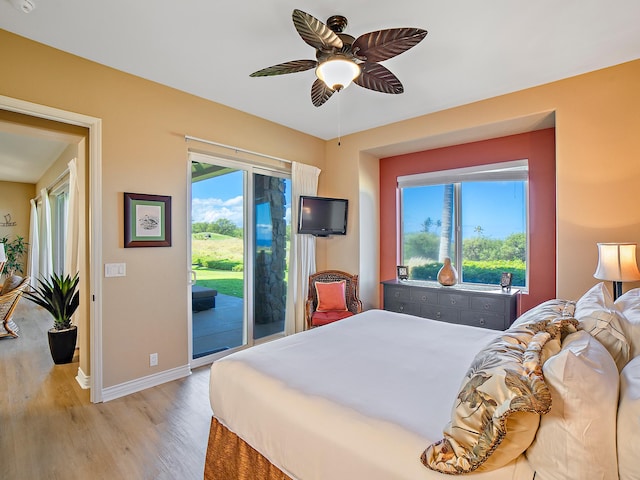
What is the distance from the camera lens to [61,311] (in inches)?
138

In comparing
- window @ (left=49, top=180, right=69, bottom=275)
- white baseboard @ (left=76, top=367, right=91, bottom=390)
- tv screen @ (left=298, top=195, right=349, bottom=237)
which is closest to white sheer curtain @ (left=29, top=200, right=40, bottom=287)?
window @ (left=49, top=180, right=69, bottom=275)

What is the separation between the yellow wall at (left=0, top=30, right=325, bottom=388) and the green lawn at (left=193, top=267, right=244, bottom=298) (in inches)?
12.8

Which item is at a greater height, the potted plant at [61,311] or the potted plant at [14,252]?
the potted plant at [14,252]

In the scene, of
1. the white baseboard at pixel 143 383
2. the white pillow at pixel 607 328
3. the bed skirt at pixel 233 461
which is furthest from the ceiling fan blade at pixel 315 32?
the white baseboard at pixel 143 383

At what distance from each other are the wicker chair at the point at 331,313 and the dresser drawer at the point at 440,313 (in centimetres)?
80

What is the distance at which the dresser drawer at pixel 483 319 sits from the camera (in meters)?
3.43

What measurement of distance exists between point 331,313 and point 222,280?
140cm

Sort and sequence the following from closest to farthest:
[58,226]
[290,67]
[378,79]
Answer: [290,67] → [378,79] → [58,226]

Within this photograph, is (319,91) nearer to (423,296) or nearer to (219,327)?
(423,296)

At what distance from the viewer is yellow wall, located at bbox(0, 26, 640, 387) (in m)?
2.63

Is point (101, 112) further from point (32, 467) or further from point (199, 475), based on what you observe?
point (199, 475)

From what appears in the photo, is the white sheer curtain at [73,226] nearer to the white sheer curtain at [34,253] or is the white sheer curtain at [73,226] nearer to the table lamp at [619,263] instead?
the white sheer curtain at [34,253]

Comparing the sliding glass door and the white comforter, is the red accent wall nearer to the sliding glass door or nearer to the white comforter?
the white comforter

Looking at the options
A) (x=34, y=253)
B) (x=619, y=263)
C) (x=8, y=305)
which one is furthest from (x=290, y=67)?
(x=34, y=253)
